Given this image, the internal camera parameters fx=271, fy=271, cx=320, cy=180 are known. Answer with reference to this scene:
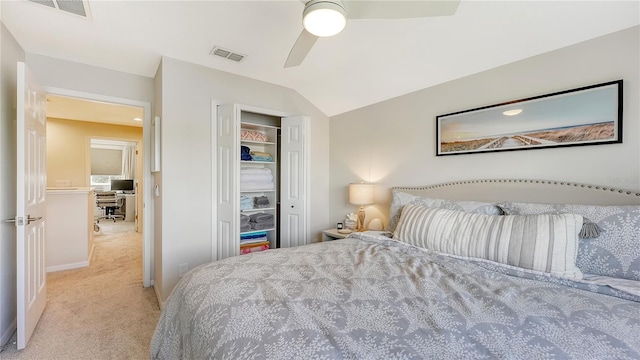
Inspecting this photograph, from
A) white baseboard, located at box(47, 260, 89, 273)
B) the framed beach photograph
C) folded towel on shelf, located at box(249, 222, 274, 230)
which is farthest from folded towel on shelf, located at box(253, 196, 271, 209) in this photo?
white baseboard, located at box(47, 260, 89, 273)

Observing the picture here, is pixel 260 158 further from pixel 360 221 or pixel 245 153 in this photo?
pixel 360 221

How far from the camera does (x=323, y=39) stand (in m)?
2.28

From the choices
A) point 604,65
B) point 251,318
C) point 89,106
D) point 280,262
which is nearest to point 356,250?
point 280,262

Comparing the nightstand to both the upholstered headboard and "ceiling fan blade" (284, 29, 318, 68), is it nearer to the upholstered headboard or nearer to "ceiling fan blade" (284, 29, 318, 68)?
the upholstered headboard

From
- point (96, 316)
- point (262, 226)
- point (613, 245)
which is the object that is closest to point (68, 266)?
point (96, 316)

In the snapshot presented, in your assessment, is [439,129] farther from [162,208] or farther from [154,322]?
[154,322]

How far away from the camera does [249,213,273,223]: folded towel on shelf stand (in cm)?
339

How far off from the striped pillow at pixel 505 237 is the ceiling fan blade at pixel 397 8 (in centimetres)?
127

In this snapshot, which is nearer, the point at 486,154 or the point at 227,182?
the point at 486,154

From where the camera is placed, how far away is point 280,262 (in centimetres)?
167

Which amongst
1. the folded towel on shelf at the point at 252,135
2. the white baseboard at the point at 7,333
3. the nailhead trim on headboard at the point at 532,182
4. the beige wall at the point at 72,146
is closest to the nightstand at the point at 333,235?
the nailhead trim on headboard at the point at 532,182

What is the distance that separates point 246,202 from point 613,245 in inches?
122

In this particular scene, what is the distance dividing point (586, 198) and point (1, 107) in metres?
4.13

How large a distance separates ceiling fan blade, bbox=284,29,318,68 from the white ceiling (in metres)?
0.29
